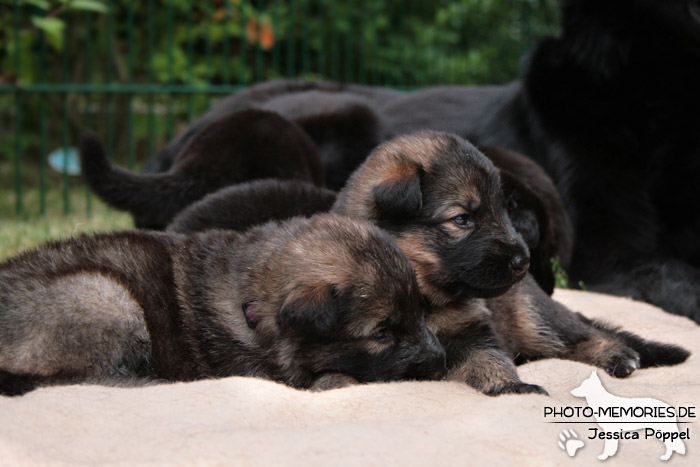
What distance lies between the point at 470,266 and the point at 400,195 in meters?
0.35

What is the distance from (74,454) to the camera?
2.14 metres

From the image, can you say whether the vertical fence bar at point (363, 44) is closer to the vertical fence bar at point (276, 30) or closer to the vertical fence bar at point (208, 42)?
the vertical fence bar at point (276, 30)

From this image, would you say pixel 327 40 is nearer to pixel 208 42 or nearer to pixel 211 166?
pixel 208 42

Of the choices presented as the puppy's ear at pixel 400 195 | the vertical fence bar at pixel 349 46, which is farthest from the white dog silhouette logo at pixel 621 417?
the vertical fence bar at pixel 349 46

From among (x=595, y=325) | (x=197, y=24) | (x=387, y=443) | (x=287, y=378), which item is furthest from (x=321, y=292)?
(x=197, y=24)

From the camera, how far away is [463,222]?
3.15 meters

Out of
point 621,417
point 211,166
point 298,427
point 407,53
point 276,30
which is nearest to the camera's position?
point 298,427

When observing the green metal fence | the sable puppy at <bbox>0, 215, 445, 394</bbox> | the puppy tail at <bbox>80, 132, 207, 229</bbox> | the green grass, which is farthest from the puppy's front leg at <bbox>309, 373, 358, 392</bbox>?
the green metal fence

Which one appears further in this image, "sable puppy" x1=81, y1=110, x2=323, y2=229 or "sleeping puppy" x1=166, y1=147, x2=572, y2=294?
"sable puppy" x1=81, y1=110, x2=323, y2=229

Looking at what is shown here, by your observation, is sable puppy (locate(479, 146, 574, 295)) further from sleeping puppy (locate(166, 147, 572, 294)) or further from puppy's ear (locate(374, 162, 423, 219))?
puppy's ear (locate(374, 162, 423, 219))

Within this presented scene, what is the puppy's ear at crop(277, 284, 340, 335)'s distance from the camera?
2590 millimetres

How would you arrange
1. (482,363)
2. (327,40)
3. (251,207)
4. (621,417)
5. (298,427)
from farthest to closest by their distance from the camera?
(327,40), (251,207), (482,363), (621,417), (298,427)

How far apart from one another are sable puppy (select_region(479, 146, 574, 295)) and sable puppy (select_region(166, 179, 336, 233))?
88 centimetres

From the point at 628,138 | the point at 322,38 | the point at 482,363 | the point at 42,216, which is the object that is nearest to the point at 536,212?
the point at 628,138
